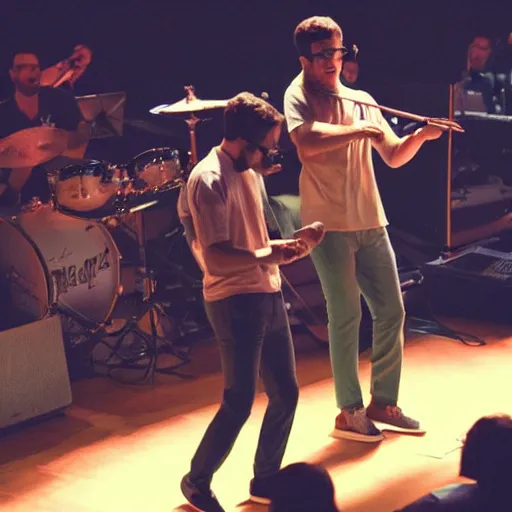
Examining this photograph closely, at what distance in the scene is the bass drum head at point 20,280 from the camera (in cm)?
581

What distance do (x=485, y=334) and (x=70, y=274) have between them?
2.48 meters

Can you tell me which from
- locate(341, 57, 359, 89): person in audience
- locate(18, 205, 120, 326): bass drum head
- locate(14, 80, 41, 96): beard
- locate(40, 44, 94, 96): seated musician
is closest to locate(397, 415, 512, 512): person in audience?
locate(18, 205, 120, 326): bass drum head

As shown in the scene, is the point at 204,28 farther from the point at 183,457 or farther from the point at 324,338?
the point at 183,457

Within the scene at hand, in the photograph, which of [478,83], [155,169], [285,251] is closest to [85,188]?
[155,169]

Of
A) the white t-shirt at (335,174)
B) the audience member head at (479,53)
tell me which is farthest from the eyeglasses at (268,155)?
the audience member head at (479,53)

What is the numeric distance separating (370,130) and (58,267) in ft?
7.28

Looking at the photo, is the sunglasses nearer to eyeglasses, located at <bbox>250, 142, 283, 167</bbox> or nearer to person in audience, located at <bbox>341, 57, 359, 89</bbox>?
eyeglasses, located at <bbox>250, 142, 283, 167</bbox>

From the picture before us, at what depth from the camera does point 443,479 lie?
14.9 ft

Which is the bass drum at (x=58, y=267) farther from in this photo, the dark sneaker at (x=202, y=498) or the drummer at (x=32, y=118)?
the dark sneaker at (x=202, y=498)

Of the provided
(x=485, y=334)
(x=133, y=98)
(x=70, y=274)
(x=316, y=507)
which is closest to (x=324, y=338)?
(x=485, y=334)

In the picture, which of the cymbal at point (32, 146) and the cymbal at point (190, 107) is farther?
the cymbal at point (32, 146)

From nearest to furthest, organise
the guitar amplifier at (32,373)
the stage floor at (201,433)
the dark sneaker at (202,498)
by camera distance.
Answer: the dark sneaker at (202,498), the stage floor at (201,433), the guitar amplifier at (32,373)

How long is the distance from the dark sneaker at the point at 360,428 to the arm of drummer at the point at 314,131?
115 centimetres

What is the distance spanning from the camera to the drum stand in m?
6.30
